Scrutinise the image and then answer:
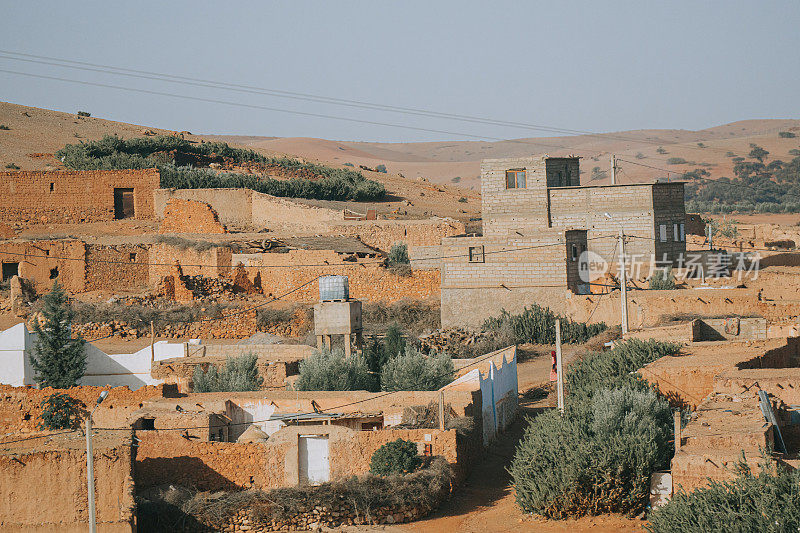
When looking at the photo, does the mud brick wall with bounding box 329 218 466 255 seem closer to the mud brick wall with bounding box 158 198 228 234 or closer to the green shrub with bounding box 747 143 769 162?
the mud brick wall with bounding box 158 198 228 234

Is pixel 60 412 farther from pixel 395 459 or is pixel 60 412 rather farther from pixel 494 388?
pixel 494 388

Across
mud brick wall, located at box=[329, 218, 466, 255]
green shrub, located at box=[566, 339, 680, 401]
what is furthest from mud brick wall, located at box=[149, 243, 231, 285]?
green shrub, located at box=[566, 339, 680, 401]

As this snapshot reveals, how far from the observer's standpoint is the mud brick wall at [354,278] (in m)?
35.9

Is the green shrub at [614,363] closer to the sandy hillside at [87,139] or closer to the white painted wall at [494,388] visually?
the white painted wall at [494,388]

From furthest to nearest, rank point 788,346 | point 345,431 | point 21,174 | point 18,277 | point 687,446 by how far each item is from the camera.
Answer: point 21,174
point 18,277
point 788,346
point 345,431
point 687,446

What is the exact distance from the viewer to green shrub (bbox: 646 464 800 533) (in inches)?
503

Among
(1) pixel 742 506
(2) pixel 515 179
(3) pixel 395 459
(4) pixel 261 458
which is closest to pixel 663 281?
(2) pixel 515 179

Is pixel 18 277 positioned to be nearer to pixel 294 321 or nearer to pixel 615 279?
pixel 294 321

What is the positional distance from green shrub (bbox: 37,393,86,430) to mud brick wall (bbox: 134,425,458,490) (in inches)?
160

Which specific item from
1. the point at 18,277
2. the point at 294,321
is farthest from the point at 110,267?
the point at 294,321

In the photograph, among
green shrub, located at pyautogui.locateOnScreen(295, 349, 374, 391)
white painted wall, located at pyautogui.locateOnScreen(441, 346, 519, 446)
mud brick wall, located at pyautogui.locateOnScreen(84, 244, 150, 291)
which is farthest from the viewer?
mud brick wall, located at pyautogui.locateOnScreen(84, 244, 150, 291)

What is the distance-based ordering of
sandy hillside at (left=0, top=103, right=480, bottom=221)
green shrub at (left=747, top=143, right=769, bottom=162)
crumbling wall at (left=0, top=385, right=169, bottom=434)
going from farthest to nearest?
green shrub at (left=747, top=143, right=769, bottom=162)
sandy hillside at (left=0, top=103, right=480, bottom=221)
crumbling wall at (left=0, top=385, right=169, bottom=434)

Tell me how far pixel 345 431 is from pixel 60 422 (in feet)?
23.2

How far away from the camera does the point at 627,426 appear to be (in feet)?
59.9
